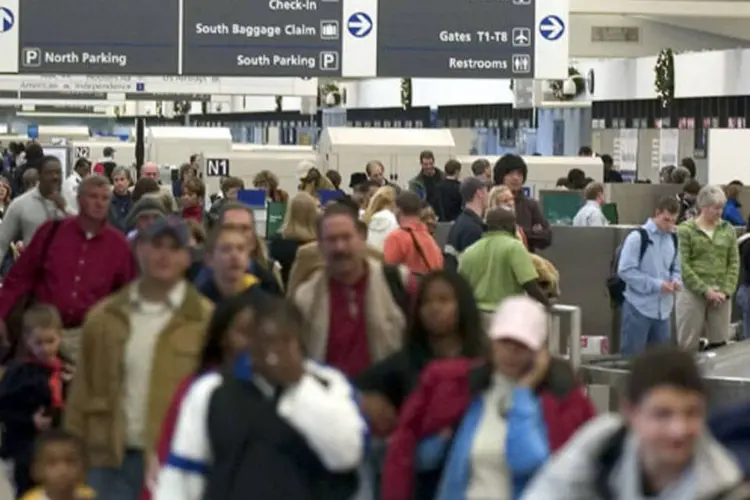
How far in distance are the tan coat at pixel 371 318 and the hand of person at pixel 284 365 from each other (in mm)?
1689

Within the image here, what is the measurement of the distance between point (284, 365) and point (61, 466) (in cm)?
193

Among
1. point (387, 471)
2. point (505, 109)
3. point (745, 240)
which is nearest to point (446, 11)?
point (745, 240)

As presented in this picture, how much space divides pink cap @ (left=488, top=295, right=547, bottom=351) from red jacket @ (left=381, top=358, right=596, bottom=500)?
0.29 meters

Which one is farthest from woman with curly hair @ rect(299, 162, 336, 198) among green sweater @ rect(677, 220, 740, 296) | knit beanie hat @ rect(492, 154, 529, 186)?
green sweater @ rect(677, 220, 740, 296)

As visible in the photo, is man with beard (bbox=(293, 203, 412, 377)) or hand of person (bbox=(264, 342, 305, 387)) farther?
man with beard (bbox=(293, 203, 412, 377))

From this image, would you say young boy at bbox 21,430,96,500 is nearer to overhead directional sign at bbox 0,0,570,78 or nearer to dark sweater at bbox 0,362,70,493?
dark sweater at bbox 0,362,70,493

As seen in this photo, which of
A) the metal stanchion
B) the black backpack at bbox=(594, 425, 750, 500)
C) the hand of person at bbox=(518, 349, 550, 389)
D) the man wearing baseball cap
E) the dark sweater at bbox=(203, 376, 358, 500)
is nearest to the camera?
the black backpack at bbox=(594, 425, 750, 500)

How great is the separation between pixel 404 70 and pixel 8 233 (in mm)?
8489

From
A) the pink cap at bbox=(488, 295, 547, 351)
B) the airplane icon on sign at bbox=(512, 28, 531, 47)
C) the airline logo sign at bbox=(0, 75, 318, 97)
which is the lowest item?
the pink cap at bbox=(488, 295, 547, 351)

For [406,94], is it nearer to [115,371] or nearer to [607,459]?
[115,371]

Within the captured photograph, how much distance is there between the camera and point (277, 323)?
5.57 meters

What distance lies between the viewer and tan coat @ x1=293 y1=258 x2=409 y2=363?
739cm

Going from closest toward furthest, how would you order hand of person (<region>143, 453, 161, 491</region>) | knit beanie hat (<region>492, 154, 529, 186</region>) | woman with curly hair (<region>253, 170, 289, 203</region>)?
hand of person (<region>143, 453, 161, 491</region>)
knit beanie hat (<region>492, 154, 529, 186</region>)
woman with curly hair (<region>253, 170, 289, 203</region>)

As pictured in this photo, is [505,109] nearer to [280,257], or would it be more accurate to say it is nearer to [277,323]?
[280,257]
